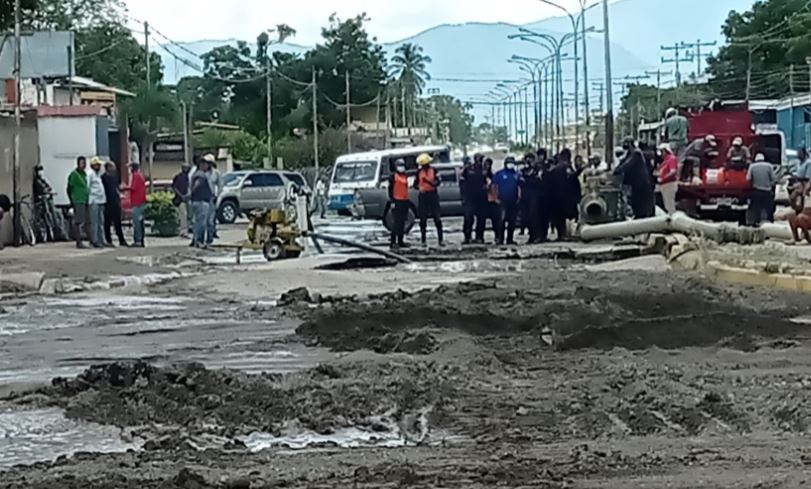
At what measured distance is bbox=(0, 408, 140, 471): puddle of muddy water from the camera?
901cm

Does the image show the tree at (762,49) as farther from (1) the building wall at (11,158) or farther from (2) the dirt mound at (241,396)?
(2) the dirt mound at (241,396)

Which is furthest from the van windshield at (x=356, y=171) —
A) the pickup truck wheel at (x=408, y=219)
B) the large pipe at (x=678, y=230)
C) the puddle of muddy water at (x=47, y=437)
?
the puddle of muddy water at (x=47, y=437)

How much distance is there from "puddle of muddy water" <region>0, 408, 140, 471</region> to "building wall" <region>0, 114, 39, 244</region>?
20517 mm

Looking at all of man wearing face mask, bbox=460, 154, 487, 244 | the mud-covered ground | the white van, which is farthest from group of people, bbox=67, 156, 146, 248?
the mud-covered ground

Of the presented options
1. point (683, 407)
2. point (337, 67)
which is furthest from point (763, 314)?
point (337, 67)

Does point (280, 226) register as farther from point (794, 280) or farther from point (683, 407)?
point (683, 407)

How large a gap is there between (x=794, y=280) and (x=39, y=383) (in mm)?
8346

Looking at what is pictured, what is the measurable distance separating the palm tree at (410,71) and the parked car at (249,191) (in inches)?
2923

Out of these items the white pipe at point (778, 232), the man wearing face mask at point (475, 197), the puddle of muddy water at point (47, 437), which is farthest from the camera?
the man wearing face mask at point (475, 197)

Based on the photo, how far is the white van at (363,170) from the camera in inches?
1753

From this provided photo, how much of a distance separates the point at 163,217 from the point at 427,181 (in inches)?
298

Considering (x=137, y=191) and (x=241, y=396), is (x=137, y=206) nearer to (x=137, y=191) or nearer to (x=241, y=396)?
(x=137, y=191)

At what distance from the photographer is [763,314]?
46.8 feet

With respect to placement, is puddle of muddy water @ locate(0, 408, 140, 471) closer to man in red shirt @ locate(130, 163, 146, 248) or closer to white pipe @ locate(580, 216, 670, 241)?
white pipe @ locate(580, 216, 670, 241)
